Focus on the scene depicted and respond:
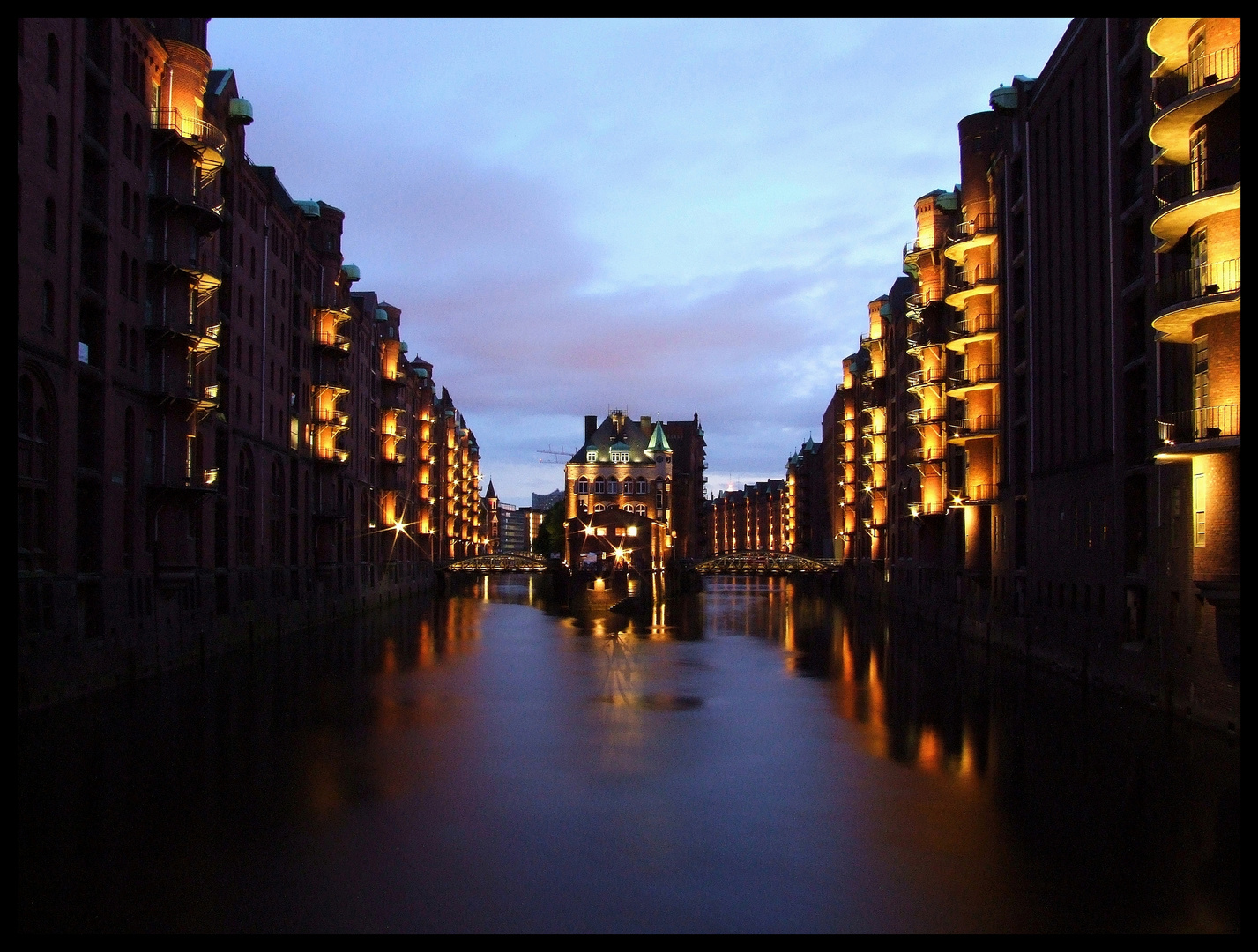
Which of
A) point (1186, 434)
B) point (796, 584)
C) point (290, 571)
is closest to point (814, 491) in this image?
point (796, 584)

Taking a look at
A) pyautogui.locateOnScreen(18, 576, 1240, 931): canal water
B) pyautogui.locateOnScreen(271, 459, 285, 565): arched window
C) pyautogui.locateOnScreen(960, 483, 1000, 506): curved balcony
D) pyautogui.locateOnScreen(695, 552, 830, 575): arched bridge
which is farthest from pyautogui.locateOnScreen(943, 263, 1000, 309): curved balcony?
pyautogui.locateOnScreen(695, 552, 830, 575): arched bridge

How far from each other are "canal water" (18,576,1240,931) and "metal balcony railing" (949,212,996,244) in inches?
823

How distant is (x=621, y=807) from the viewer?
21703 millimetres

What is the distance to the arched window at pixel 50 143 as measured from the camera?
32.0m

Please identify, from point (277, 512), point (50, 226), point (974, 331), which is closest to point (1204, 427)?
point (974, 331)

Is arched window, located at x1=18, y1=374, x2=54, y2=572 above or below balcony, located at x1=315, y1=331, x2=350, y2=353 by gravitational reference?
below

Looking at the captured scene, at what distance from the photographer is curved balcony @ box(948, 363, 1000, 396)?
5291 centimetres

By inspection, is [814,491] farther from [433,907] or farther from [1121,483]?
[433,907]

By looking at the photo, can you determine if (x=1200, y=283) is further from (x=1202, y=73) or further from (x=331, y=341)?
(x=331, y=341)

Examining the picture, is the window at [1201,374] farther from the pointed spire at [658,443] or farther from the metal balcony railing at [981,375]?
the pointed spire at [658,443]

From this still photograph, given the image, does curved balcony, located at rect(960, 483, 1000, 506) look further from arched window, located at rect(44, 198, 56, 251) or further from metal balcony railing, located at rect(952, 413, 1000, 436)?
arched window, located at rect(44, 198, 56, 251)

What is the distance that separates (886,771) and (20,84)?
87.0 ft

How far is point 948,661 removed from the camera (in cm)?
4812

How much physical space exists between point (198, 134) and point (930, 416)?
38789 millimetres
